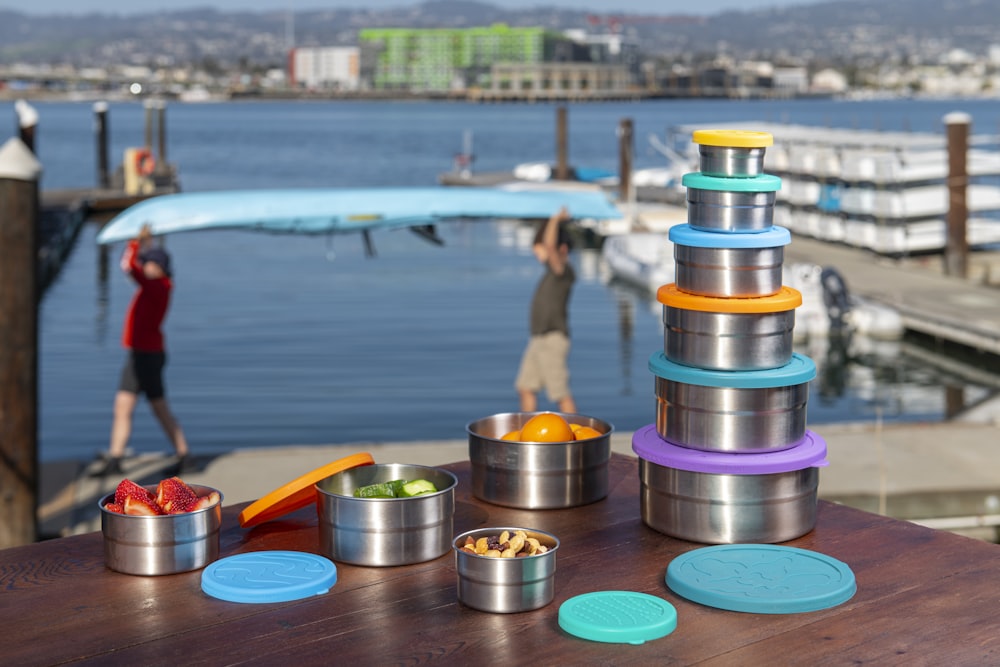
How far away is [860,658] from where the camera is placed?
2.77 meters

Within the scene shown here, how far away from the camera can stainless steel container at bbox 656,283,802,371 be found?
3574 millimetres

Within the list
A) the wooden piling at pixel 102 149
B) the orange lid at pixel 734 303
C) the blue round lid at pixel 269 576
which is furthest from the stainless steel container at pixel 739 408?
the wooden piling at pixel 102 149

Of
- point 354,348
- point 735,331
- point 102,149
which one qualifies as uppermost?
point 102,149

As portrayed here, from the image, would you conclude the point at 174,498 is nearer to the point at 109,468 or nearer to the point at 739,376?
the point at 739,376

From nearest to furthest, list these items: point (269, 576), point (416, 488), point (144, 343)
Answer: point (269, 576) < point (416, 488) < point (144, 343)

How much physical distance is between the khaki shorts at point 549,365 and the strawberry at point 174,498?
673cm

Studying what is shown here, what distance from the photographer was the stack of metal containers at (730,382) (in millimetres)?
3533

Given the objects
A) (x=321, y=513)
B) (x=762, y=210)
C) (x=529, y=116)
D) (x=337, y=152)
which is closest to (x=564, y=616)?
(x=321, y=513)

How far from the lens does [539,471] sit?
3801mm

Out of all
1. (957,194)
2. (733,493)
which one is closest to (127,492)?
(733,493)

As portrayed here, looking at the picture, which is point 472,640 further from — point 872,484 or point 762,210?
point 872,484

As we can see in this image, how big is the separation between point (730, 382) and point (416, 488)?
89 centimetres

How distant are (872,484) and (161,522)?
19.2ft

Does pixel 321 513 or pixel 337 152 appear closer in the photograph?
pixel 321 513
